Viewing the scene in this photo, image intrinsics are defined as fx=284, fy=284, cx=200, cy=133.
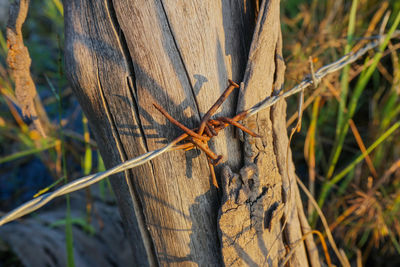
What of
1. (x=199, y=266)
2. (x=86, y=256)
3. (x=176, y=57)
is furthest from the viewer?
(x=86, y=256)

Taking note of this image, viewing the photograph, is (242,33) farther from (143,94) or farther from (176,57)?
(143,94)

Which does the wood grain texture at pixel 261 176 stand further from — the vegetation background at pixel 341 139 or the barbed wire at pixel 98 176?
the vegetation background at pixel 341 139

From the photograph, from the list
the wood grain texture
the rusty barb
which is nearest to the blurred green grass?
the wood grain texture

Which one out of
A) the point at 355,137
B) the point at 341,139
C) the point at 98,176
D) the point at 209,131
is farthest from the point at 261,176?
the point at 355,137

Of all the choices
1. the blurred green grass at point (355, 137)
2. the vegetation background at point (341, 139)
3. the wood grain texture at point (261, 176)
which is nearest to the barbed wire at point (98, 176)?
the wood grain texture at point (261, 176)

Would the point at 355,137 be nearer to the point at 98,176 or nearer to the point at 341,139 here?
the point at 341,139

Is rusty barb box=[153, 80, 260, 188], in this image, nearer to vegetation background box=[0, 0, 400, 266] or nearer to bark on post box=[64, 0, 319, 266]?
bark on post box=[64, 0, 319, 266]

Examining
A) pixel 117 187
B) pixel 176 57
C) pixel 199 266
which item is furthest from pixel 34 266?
pixel 176 57
